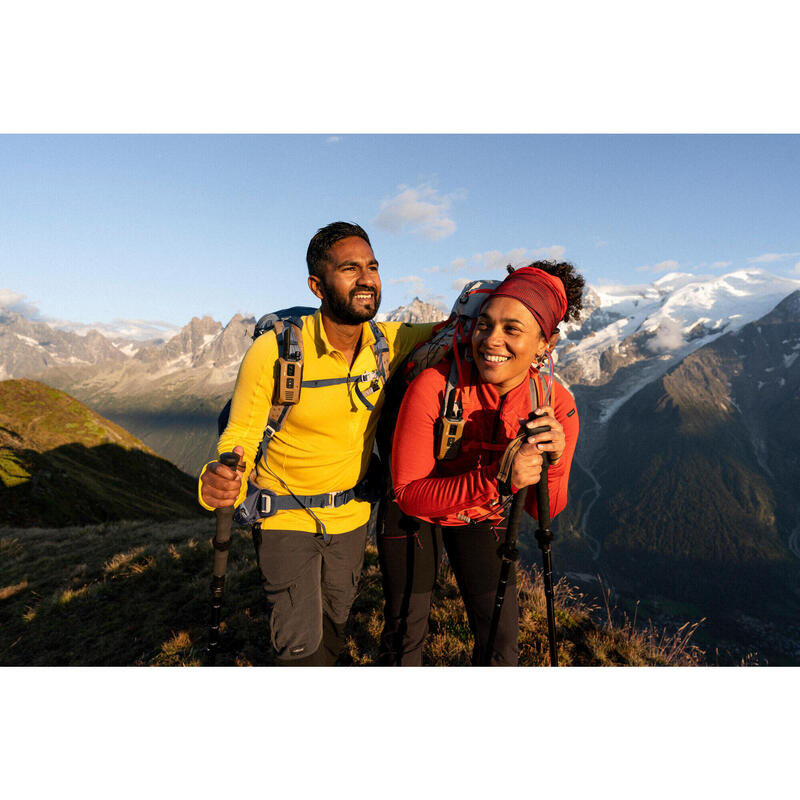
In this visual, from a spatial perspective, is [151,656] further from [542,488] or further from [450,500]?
[542,488]

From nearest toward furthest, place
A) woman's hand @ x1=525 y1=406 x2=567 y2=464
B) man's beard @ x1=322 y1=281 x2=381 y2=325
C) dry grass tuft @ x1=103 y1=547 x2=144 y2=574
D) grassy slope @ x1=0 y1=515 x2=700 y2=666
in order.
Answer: woman's hand @ x1=525 y1=406 x2=567 y2=464 → man's beard @ x1=322 y1=281 x2=381 y2=325 → grassy slope @ x1=0 y1=515 x2=700 y2=666 → dry grass tuft @ x1=103 y1=547 x2=144 y2=574

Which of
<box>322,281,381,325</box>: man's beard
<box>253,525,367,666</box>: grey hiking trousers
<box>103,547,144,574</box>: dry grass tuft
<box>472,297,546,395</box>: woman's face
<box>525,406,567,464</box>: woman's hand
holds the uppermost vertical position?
<box>322,281,381,325</box>: man's beard

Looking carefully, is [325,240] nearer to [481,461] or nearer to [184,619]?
[481,461]

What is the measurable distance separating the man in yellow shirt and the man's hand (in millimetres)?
155

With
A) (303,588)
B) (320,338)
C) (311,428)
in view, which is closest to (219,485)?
(311,428)

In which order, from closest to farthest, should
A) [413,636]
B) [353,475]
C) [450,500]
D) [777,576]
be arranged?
[450,500], [413,636], [353,475], [777,576]

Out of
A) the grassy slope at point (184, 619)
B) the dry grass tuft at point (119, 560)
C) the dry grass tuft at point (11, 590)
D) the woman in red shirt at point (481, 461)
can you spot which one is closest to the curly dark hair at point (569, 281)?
the woman in red shirt at point (481, 461)

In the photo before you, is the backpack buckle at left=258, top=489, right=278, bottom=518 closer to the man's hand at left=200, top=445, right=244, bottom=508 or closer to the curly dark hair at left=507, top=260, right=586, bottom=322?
the man's hand at left=200, top=445, right=244, bottom=508

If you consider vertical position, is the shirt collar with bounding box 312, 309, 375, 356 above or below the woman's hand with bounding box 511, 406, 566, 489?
above

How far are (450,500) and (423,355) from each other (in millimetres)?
1365

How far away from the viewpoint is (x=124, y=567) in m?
10.2

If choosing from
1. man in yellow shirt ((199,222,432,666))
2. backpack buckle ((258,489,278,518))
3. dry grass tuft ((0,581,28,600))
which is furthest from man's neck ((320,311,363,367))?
dry grass tuft ((0,581,28,600))

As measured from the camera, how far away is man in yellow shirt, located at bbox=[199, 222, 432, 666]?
4.14m

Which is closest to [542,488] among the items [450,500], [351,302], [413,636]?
[450,500]
